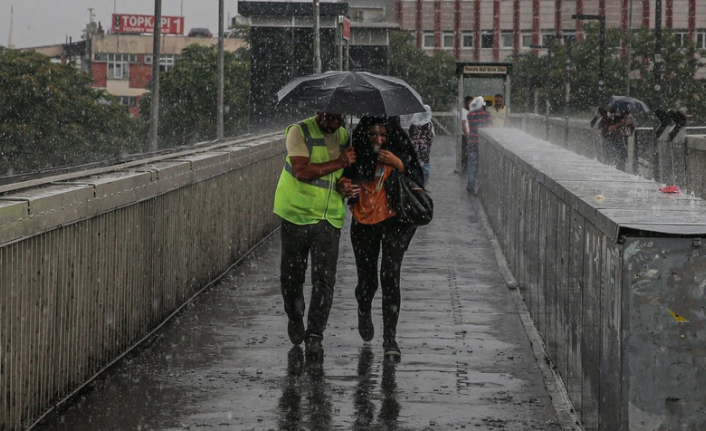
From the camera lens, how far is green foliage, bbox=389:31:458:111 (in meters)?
100

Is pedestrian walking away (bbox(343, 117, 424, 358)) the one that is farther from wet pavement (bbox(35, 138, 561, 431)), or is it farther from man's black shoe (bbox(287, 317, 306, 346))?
man's black shoe (bbox(287, 317, 306, 346))

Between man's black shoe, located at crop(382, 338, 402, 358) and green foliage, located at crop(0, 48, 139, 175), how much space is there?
75716mm

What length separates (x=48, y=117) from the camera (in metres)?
86.4

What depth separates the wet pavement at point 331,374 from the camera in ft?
23.7

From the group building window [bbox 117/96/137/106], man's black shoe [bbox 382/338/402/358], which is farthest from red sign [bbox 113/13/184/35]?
man's black shoe [bbox 382/338/402/358]

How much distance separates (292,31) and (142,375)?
43.5 m

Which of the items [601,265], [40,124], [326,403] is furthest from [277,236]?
[40,124]

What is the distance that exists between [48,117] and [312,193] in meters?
79.7

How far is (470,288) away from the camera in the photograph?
1241 centimetres

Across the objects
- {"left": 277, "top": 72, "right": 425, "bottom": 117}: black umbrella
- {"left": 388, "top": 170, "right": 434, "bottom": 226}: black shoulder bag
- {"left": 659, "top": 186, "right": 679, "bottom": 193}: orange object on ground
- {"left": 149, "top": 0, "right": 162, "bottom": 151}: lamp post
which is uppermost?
{"left": 149, "top": 0, "right": 162, "bottom": 151}: lamp post

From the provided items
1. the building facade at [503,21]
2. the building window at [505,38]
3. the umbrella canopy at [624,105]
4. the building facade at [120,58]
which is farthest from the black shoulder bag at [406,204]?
the building facade at [120,58]

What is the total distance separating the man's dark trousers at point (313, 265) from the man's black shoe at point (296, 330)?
0.08m

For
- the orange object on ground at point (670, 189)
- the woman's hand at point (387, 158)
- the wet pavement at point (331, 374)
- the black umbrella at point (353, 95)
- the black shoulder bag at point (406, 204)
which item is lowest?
the wet pavement at point (331, 374)

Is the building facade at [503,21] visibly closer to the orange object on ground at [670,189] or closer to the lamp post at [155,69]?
the lamp post at [155,69]
